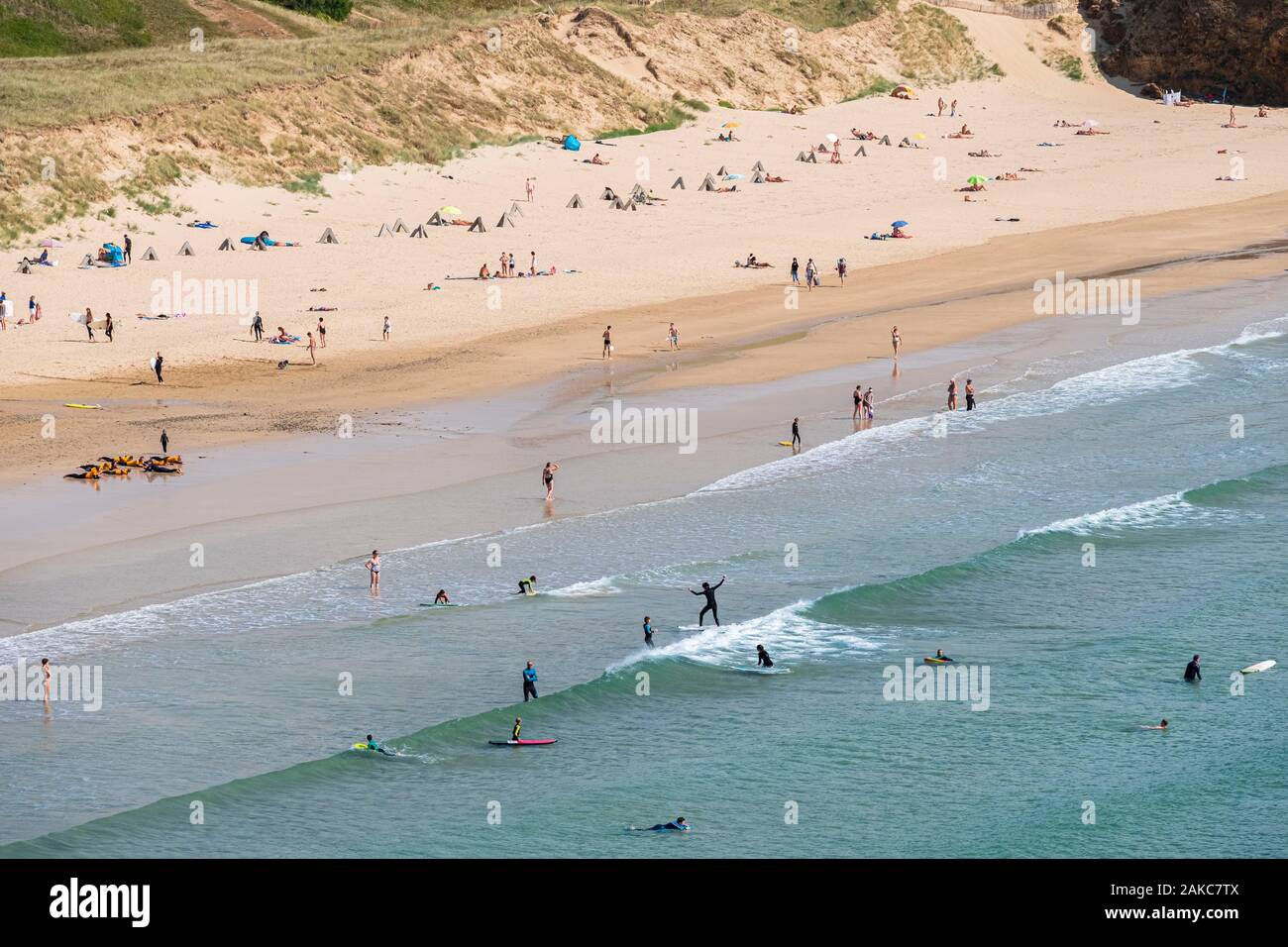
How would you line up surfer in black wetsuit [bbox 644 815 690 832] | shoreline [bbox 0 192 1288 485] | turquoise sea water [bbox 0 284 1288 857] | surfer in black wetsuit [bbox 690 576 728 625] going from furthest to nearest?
1. shoreline [bbox 0 192 1288 485]
2. surfer in black wetsuit [bbox 690 576 728 625]
3. turquoise sea water [bbox 0 284 1288 857]
4. surfer in black wetsuit [bbox 644 815 690 832]

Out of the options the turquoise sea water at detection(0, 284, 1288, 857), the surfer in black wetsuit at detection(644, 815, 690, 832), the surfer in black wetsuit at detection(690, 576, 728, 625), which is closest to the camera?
the surfer in black wetsuit at detection(644, 815, 690, 832)

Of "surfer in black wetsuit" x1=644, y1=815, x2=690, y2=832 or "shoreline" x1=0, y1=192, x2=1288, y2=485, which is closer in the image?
"surfer in black wetsuit" x1=644, y1=815, x2=690, y2=832

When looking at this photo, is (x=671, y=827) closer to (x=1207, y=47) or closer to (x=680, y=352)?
(x=680, y=352)

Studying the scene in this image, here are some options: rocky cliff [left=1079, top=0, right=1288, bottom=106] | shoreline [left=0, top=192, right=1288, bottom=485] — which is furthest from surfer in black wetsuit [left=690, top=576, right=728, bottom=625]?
rocky cliff [left=1079, top=0, right=1288, bottom=106]

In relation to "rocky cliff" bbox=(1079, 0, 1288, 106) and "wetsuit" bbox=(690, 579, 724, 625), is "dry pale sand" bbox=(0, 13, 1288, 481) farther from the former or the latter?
"wetsuit" bbox=(690, 579, 724, 625)

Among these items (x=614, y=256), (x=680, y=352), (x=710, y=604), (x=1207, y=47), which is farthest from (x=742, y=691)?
(x=1207, y=47)

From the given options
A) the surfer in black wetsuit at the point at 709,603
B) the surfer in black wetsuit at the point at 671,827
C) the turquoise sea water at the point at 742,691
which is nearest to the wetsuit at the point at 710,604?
the surfer in black wetsuit at the point at 709,603
